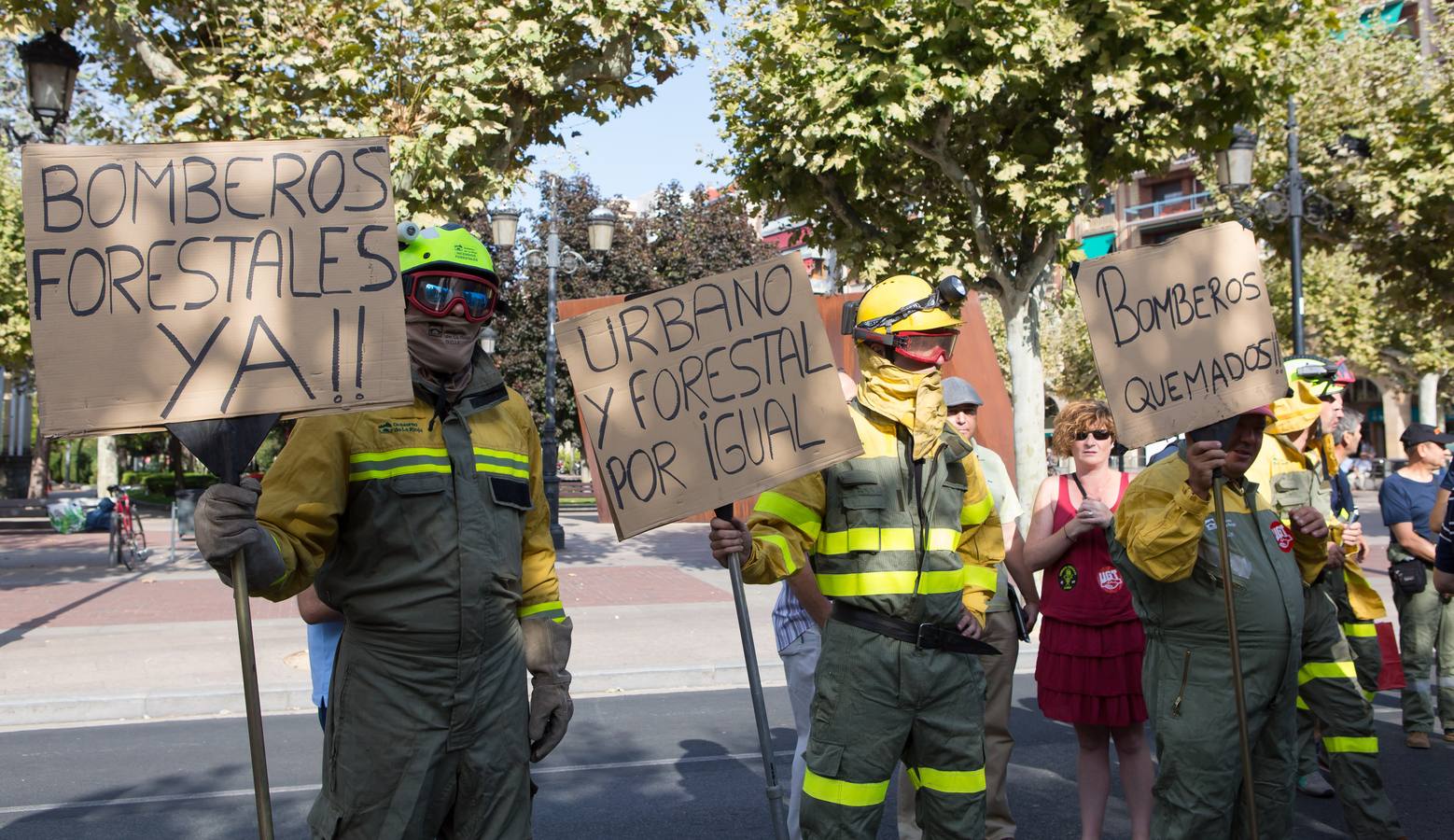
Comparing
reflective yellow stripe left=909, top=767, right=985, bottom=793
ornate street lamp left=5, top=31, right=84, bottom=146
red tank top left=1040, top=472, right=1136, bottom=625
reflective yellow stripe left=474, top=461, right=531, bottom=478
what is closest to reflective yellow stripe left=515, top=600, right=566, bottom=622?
reflective yellow stripe left=474, top=461, right=531, bottom=478

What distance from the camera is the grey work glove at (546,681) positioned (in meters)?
2.99

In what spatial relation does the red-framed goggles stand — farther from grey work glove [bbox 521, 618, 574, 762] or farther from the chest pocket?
the chest pocket

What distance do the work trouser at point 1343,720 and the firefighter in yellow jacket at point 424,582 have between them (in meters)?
3.05

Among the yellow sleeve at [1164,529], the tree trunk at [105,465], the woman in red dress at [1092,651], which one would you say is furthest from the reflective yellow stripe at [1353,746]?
the tree trunk at [105,465]

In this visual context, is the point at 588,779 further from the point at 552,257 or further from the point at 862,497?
the point at 552,257

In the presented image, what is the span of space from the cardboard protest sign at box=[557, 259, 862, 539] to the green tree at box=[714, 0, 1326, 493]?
828cm

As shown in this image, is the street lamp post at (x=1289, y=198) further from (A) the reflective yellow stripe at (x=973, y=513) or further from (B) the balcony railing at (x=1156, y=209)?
(B) the balcony railing at (x=1156, y=209)

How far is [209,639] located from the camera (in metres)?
9.90

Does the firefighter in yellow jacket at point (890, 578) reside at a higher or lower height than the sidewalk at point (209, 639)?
higher

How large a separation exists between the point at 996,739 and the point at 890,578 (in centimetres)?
183

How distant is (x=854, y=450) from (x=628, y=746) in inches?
163

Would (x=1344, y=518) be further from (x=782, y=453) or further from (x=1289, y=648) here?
(x=782, y=453)

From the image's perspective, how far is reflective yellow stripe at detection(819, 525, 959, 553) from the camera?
335 cm

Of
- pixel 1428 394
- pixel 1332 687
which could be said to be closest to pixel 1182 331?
pixel 1332 687
